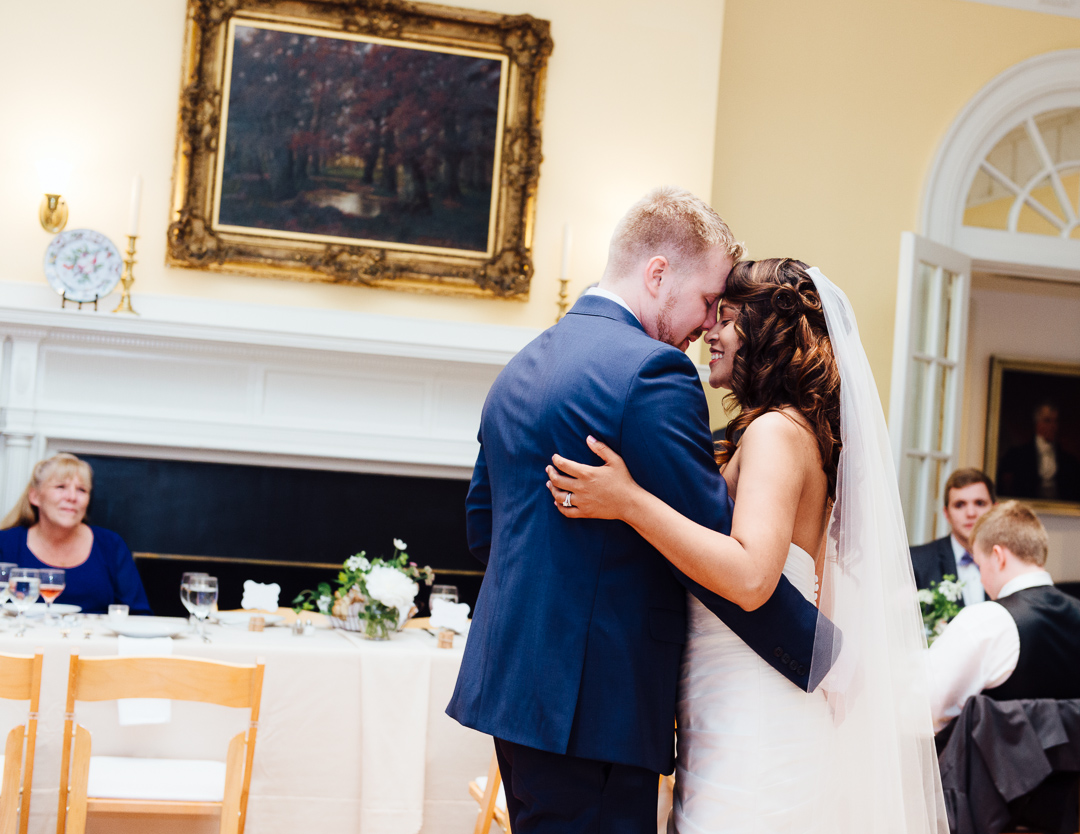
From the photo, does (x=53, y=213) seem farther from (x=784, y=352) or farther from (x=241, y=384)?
(x=784, y=352)

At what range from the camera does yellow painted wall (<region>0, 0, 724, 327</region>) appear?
4.68m

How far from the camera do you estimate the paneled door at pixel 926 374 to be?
528 centimetres

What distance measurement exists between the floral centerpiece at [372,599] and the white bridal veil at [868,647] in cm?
176

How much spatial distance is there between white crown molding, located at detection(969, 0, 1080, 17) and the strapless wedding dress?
5.45 meters

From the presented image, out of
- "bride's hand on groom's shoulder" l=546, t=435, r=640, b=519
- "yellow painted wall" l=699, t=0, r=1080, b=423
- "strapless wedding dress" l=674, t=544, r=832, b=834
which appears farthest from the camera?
"yellow painted wall" l=699, t=0, r=1080, b=423

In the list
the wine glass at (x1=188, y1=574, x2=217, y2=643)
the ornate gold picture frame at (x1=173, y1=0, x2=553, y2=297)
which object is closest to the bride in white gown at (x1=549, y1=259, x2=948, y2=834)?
the wine glass at (x1=188, y1=574, x2=217, y2=643)

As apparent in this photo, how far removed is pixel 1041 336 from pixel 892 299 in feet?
10.6

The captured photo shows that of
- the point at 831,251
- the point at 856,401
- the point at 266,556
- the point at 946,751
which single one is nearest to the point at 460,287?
the point at 266,556

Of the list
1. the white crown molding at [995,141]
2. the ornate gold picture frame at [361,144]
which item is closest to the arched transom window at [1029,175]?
the white crown molding at [995,141]

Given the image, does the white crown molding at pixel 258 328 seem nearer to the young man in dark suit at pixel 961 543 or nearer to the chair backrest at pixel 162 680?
the young man in dark suit at pixel 961 543

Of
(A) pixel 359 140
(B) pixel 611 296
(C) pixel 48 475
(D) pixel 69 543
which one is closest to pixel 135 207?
(A) pixel 359 140

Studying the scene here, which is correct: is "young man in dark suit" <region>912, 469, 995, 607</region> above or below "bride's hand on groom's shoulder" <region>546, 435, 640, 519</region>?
below

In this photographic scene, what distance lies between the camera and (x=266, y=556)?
504cm

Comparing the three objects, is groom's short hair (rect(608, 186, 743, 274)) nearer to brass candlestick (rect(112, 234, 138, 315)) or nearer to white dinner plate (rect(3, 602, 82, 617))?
white dinner plate (rect(3, 602, 82, 617))
